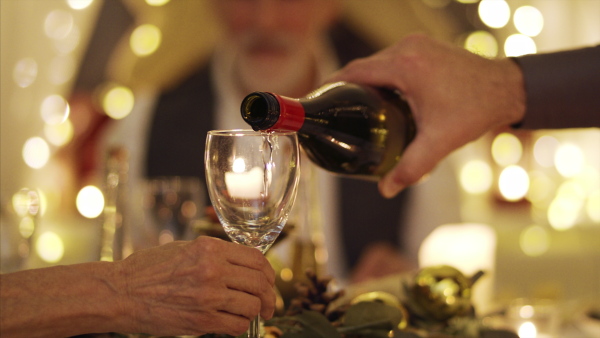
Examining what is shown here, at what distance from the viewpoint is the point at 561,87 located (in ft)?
2.65

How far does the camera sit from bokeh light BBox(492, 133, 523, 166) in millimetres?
2949

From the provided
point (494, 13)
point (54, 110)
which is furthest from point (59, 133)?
point (494, 13)

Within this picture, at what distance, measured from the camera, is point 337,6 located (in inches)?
102

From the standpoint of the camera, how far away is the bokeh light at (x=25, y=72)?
2.26m

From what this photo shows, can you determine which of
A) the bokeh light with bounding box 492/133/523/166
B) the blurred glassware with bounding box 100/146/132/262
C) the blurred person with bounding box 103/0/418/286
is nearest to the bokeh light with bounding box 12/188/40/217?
the blurred glassware with bounding box 100/146/132/262

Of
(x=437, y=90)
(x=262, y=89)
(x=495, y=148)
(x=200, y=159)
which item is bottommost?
(x=437, y=90)

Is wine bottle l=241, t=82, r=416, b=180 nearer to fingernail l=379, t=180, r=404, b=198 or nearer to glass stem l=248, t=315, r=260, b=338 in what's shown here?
fingernail l=379, t=180, r=404, b=198

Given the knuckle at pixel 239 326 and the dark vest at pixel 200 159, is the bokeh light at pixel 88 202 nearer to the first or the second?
the dark vest at pixel 200 159

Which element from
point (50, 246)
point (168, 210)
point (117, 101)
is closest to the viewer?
point (168, 210)

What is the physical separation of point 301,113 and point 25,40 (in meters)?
1.98

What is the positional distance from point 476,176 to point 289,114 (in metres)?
2.50

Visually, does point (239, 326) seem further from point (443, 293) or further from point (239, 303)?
point (443, 293)

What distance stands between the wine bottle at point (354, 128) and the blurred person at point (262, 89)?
4.44 feet

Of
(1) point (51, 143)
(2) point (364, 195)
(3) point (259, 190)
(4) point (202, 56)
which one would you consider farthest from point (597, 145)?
(3) point (259, 190)
